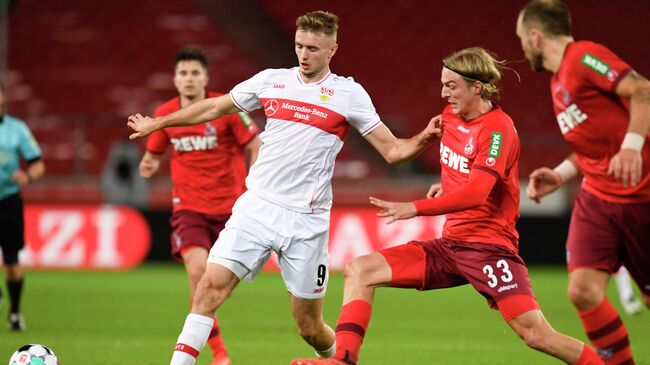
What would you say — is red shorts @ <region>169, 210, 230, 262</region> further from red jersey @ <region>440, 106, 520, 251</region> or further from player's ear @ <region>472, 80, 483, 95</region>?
player's ear @ <region>472, 80, 483, 95</region>

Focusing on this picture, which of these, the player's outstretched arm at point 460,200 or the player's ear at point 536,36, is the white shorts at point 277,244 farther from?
the player's ear at point 536,36

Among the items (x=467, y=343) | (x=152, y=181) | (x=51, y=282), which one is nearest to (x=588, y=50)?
(x=467, y=343)

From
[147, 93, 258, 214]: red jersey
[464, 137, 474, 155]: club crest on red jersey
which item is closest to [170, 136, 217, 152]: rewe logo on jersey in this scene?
[147, 93, 258, 214]: red jersey

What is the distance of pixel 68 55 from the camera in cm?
2506

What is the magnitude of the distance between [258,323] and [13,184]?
2864 mm

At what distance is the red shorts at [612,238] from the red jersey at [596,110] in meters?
0.08

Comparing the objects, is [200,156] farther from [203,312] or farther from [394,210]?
[394,210]

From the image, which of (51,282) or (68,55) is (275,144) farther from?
(68,55)

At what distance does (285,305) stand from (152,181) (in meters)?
7.39

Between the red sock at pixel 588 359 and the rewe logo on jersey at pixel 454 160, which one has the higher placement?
the rewe logo on jersey at pixel 454 160

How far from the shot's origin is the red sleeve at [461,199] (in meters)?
5.90

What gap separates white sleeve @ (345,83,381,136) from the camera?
6668mm

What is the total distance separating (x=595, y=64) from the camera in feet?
19.2

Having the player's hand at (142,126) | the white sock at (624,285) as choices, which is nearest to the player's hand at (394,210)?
the player's hand at (142,126)
